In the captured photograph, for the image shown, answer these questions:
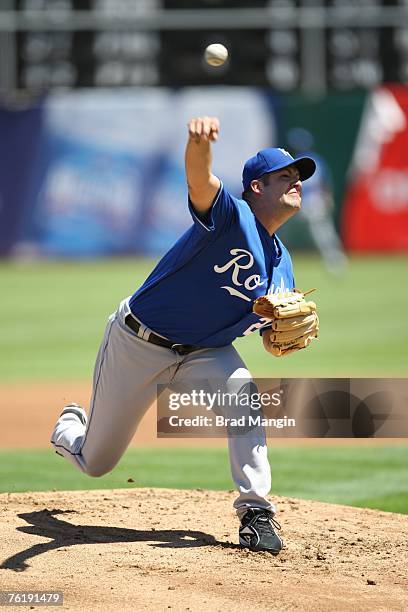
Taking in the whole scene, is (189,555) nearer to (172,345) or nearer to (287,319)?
(172,345)

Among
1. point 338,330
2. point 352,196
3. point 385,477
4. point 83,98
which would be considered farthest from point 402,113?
point 385,477

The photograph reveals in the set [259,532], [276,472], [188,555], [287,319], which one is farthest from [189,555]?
[276,472]

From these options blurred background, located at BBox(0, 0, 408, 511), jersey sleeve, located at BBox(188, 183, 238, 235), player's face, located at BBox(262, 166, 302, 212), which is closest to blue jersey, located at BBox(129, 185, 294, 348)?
jersey sleeve, located at BBox(188, 183, 238, 235)

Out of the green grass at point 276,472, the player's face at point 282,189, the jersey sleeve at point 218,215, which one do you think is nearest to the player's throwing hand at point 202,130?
the jersey sleeve at point 218,215

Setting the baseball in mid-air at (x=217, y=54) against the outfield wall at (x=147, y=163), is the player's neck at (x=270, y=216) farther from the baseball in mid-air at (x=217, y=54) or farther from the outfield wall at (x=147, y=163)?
the outfield wall at (x=147, y=163)

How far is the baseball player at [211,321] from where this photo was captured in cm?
445

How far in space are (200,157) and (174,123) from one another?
17771 mm

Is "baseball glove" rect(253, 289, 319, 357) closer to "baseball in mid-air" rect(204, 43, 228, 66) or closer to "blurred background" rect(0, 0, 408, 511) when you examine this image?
"baseball in mid-air" rect(204, 43, 228, 66)

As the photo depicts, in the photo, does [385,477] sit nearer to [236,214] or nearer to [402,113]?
[236,214]

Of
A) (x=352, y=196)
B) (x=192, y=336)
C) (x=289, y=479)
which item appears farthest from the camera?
(x=352, y=196)

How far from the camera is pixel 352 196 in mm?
21250

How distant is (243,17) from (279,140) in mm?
2915

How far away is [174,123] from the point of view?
21.6 m

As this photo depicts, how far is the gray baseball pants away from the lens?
4.58 metres
